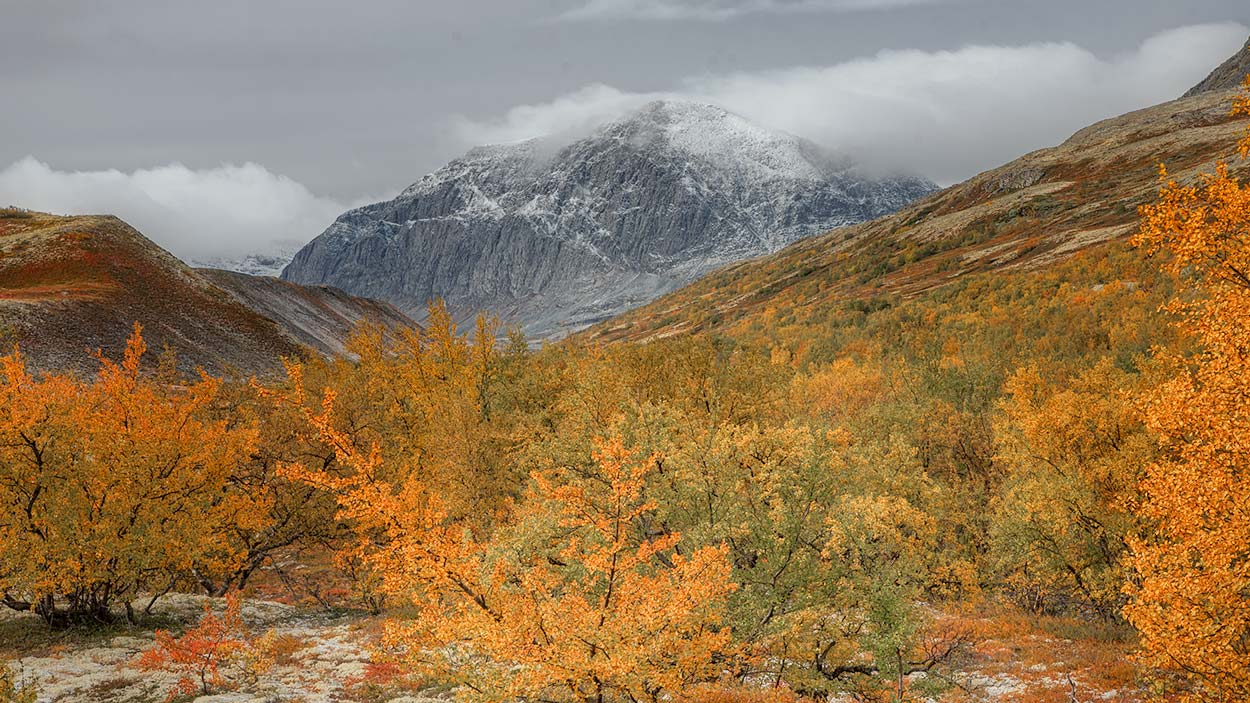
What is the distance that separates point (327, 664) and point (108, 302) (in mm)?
91832

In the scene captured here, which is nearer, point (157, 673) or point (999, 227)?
Result: point (157, 673)

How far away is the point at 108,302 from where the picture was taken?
86688 mm

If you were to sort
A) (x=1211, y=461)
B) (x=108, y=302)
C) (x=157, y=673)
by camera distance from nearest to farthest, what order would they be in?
(x=1211, y=461)
(x=157, y=673)
(x=108, y=302)

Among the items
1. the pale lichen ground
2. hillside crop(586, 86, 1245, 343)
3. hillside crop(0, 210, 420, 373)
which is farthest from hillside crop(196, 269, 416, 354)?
the pale lichen ground

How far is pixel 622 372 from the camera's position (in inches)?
1225

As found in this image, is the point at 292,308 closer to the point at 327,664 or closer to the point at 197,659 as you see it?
the point at 327,664

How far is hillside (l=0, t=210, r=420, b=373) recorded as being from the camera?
241 ft

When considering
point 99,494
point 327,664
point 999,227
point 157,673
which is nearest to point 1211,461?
point 327,664

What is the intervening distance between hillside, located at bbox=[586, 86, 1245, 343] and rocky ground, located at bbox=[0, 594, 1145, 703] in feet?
177

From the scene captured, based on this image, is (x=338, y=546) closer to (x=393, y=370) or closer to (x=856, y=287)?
(x=393, y=370)

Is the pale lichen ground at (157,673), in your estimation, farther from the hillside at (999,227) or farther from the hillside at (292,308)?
the hillside at (292,308)

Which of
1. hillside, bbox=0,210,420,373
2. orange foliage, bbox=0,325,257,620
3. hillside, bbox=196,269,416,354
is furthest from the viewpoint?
hillside, bbox=196,269,416,354

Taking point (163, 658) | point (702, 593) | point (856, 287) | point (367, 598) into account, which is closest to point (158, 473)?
point (163, 658)

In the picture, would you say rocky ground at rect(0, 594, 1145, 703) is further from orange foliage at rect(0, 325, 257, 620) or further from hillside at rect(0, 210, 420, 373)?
hillside at rect(0, 210, 420, 373)
